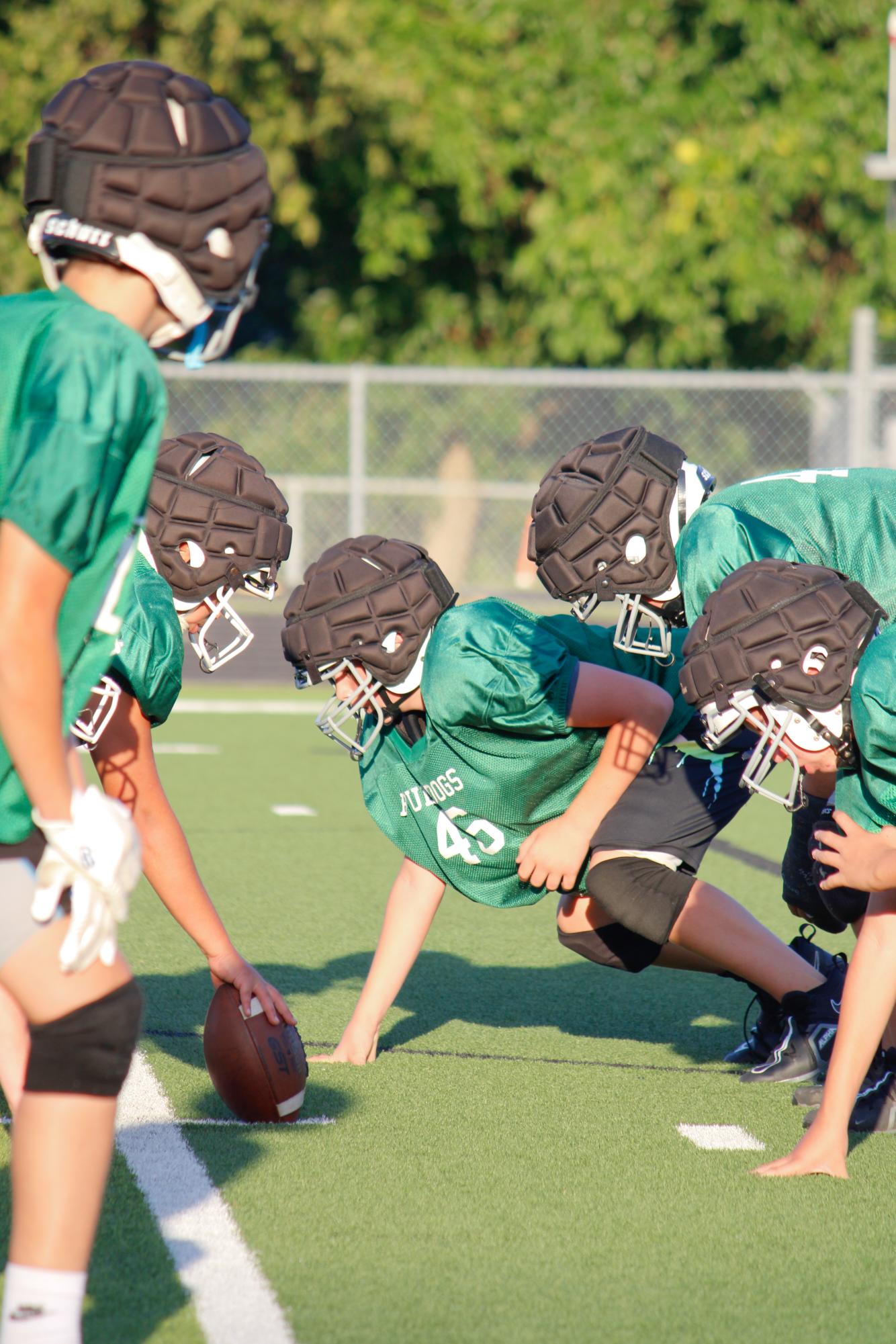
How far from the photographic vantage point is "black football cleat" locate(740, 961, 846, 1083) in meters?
3.67

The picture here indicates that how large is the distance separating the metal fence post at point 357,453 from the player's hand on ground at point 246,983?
28.0 ft

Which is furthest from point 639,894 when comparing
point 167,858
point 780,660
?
point 167,858

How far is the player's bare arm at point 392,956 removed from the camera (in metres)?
3.64

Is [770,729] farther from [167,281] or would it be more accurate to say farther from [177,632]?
[167,281]

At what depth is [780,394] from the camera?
493 inches

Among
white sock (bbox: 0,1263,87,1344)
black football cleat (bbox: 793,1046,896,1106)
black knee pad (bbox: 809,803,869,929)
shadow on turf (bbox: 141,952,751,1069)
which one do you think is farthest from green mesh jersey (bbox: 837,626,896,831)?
white sock (bbox: 0,1263,87,1344)

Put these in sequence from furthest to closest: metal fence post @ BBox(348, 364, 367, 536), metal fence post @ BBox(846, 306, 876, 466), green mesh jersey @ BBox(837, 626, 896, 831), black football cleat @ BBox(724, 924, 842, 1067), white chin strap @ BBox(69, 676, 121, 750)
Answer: metal fence post @ BBox(348, 364, 367, 536) → metal fence post @ BBox(846, 306, 876, 466) → black football cleat @ BBox(724, 924, 842, 1067) → white chin strap @ BBox(69, 676, 121, 750) → green mesh jersey @ BBox(837, 626, 896, 831)

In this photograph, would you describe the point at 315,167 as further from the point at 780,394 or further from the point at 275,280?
the point at 780,394

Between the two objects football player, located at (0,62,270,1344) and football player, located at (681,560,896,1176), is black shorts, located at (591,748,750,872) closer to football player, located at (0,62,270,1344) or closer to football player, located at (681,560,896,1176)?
football player, located at (681,560,896,1176)

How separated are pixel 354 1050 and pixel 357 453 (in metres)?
8.45

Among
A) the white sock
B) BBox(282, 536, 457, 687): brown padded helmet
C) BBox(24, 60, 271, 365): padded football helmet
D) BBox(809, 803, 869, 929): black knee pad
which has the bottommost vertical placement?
BBox(809, 803, 869, 929): black knee pad

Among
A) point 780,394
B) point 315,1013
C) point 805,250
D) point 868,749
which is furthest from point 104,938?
point 805,250

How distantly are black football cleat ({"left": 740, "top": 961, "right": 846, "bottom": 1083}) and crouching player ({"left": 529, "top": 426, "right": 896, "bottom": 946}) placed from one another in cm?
18

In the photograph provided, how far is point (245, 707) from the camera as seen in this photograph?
10602 mm
